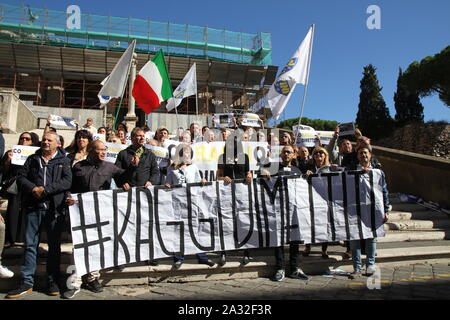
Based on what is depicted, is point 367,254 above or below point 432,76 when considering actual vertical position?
below

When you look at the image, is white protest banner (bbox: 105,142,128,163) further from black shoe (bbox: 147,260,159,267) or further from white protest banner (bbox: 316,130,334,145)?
white protest banner (bbox: 316,130,334,145)

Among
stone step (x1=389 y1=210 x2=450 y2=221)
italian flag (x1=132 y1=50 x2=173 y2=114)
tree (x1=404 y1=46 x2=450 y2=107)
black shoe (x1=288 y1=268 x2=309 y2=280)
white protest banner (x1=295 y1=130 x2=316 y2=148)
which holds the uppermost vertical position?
tree (x1=404 y1=46 x2=450 y2=107)

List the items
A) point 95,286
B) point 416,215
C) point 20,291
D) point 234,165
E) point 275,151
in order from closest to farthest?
point 20,291 < point 95,286 < point 234,165 < point 416,215 < point 275,151

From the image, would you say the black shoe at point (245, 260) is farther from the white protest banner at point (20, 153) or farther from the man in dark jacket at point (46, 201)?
the white protest banner at point (20, 153)

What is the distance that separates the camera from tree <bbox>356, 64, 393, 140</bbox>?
23.2 metres

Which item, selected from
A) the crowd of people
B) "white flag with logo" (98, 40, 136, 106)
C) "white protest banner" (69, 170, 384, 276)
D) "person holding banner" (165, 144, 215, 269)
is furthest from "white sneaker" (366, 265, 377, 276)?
"white flag with logo" (98, 40, 136, 106)

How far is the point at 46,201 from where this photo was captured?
4.00 metres

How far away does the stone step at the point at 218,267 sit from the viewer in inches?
167

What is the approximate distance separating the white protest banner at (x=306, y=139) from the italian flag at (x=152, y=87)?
12.8 ft

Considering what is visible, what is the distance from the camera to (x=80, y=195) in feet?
13.8

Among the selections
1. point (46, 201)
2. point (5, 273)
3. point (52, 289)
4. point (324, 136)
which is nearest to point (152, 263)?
point (52, 289)

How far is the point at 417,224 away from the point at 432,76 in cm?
2006

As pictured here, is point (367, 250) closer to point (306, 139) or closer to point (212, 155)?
point (212, 155)

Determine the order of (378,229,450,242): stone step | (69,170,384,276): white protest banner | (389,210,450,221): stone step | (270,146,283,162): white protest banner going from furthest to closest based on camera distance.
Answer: (270,146,283,162): white protest banner
(389,210,450,221): stone step
(378,229,450,242): stone step
(69,170,384,276): white protest banner
